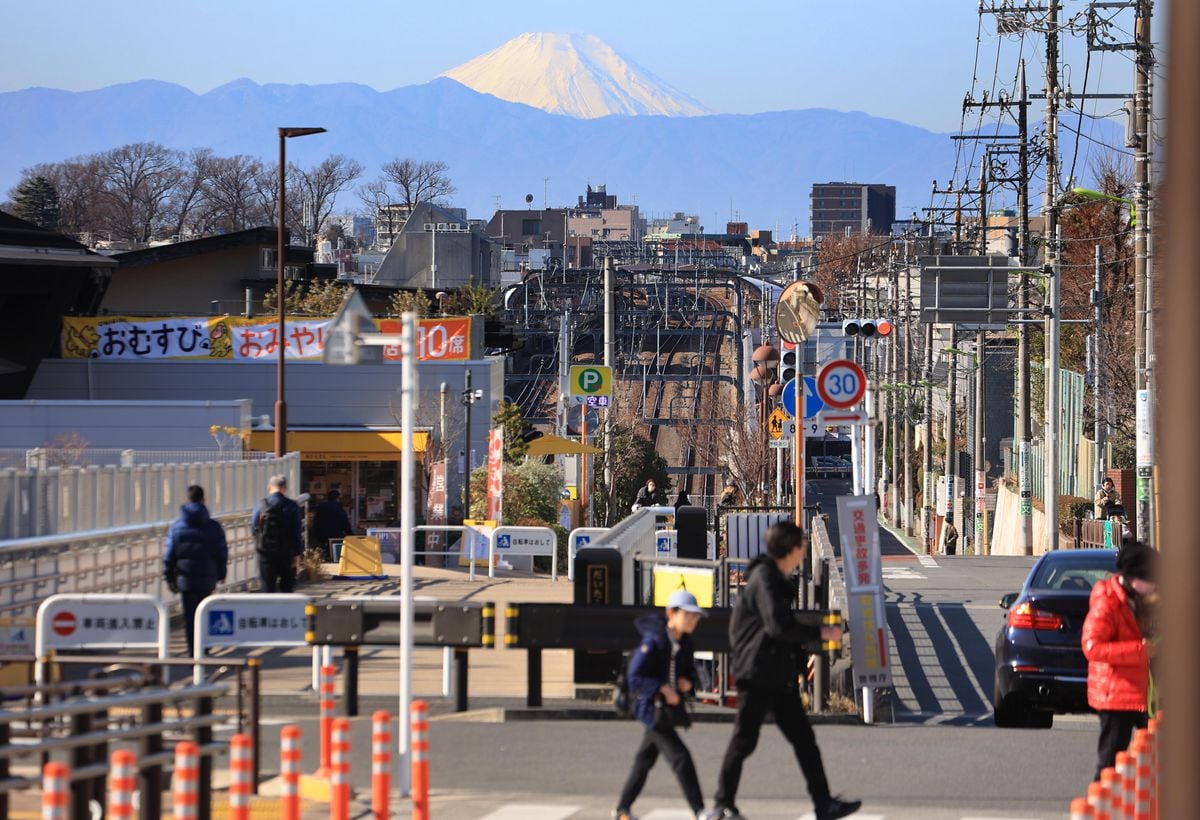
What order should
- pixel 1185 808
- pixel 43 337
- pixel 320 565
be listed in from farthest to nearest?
pixel 43 337 → pixel 320 565 → pixel 1185 808

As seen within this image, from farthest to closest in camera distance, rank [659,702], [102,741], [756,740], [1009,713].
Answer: [1009,713]
[756,740]
[659,702]
[102,741]

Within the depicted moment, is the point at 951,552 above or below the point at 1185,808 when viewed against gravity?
below

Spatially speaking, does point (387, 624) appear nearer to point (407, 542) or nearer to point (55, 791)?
point (407, 542)

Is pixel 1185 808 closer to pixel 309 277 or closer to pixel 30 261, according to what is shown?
pixel 30 261

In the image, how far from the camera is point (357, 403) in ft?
153

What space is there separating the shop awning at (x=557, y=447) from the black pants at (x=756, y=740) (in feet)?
104

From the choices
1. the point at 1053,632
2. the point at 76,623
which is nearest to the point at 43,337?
the point at 76,623

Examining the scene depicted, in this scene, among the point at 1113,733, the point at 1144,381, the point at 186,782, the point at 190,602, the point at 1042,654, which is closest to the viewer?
the point at 186,782

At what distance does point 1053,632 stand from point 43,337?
37.2 m

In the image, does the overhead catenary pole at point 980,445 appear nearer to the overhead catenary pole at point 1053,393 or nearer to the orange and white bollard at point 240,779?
the overhead catenary pole at point 1053,393

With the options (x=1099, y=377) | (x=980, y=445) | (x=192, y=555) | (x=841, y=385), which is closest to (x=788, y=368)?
(x=841, y=385)

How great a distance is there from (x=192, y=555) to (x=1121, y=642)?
33.5ft

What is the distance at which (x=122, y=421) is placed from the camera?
39219mm

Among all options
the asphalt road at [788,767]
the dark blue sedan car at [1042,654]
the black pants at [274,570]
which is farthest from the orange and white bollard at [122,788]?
the black pants at [274,570]
